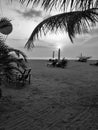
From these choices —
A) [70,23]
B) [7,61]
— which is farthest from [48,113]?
[70,23]

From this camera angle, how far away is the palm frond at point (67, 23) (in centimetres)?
402

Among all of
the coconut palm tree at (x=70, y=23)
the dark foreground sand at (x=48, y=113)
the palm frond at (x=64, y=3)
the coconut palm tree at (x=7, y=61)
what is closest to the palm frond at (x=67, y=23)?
the coconut palm tree at (x=70, y=23)

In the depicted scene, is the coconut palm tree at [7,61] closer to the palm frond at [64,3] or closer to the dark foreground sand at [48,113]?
the dark foreground sand at [48,113]

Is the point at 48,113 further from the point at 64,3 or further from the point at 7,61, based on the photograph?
the point at 64,3

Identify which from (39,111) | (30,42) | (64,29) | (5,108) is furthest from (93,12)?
(5,108)

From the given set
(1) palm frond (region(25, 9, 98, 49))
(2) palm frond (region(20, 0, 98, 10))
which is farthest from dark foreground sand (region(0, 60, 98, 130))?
(2) palm frond (region(20, 0, 98, 10))

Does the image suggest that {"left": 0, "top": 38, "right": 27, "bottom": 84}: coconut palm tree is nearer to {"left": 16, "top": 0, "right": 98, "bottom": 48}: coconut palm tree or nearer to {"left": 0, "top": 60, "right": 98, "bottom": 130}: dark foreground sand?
{"left": 0, "top": 60, "right": 98, "bottom": 130}: dark foreground sand

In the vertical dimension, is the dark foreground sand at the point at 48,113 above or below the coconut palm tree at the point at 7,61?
below

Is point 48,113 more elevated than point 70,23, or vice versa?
point 70,23

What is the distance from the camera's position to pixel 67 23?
4070mm

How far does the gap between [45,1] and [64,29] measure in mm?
2305

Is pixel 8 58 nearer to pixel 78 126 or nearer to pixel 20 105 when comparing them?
pixel 20 105

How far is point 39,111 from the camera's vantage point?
136 inches

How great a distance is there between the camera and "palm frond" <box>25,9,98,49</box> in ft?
13.2
